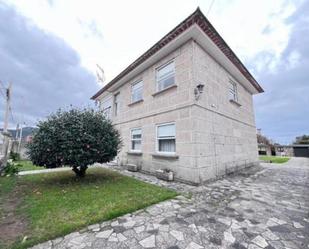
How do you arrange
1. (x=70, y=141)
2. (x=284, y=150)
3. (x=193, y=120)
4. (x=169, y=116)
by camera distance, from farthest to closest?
(x=284, y=150)
(x=169, y=116)
(x=193, y=120)
(x=70, y=141)

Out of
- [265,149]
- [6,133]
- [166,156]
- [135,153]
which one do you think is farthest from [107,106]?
[265,149]

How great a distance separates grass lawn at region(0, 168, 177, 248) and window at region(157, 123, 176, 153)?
208 centimetres

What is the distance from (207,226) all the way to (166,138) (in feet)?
14.4

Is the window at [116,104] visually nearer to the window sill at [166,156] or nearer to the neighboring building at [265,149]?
the window sill at [166,156]

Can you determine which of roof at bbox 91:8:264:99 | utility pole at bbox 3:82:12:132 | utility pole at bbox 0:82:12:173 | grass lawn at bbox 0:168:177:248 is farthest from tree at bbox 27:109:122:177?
utility pole at bbox 3:82:12:132

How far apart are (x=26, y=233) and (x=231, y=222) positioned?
3600 mm

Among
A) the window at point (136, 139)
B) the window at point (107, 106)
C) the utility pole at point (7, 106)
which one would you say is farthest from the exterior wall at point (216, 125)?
the utility pole at point (7, 106)

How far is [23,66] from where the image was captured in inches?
698

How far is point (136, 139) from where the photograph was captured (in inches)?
355

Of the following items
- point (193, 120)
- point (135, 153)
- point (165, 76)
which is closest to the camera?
point (193, 120)

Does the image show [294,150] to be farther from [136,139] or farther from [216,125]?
[136,139]

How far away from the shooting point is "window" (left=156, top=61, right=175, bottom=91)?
275 inches

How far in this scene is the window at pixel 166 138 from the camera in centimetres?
663

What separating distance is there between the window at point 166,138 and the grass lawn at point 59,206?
6.83 ft
